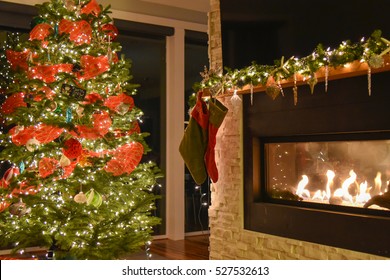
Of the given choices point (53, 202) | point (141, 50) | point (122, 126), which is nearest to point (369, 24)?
point (122, 126)

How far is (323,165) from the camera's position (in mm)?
3078

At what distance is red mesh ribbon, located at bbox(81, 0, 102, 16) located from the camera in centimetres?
331

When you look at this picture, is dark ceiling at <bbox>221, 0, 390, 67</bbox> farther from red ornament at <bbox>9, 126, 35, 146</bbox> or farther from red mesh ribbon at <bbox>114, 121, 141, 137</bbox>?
red ornament at <bbox>9, 126, 35, 146</bbox>

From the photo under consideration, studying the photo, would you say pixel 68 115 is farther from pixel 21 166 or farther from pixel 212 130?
pixel 212 130

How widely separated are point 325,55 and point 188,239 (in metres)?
3.15

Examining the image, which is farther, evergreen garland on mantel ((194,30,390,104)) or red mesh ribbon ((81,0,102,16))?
red mesh ribbon ((81,0,102,16))

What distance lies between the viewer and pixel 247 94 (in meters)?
3.46

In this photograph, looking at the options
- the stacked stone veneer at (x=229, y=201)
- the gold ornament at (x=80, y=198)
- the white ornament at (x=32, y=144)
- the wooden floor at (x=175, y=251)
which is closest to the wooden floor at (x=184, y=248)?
the wooden floor at (x=175, y=251)

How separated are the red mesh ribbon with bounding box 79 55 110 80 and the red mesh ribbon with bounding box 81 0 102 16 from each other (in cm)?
46

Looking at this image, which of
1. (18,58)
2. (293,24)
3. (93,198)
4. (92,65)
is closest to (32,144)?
(93,198)

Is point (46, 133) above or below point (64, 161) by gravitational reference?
above

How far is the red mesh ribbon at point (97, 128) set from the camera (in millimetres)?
2963

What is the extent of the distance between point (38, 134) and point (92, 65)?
58 cm

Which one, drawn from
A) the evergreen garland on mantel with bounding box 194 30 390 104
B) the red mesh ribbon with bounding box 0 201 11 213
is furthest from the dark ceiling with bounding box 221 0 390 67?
the red mesh ribbon with bounding box 0 201 11 213
